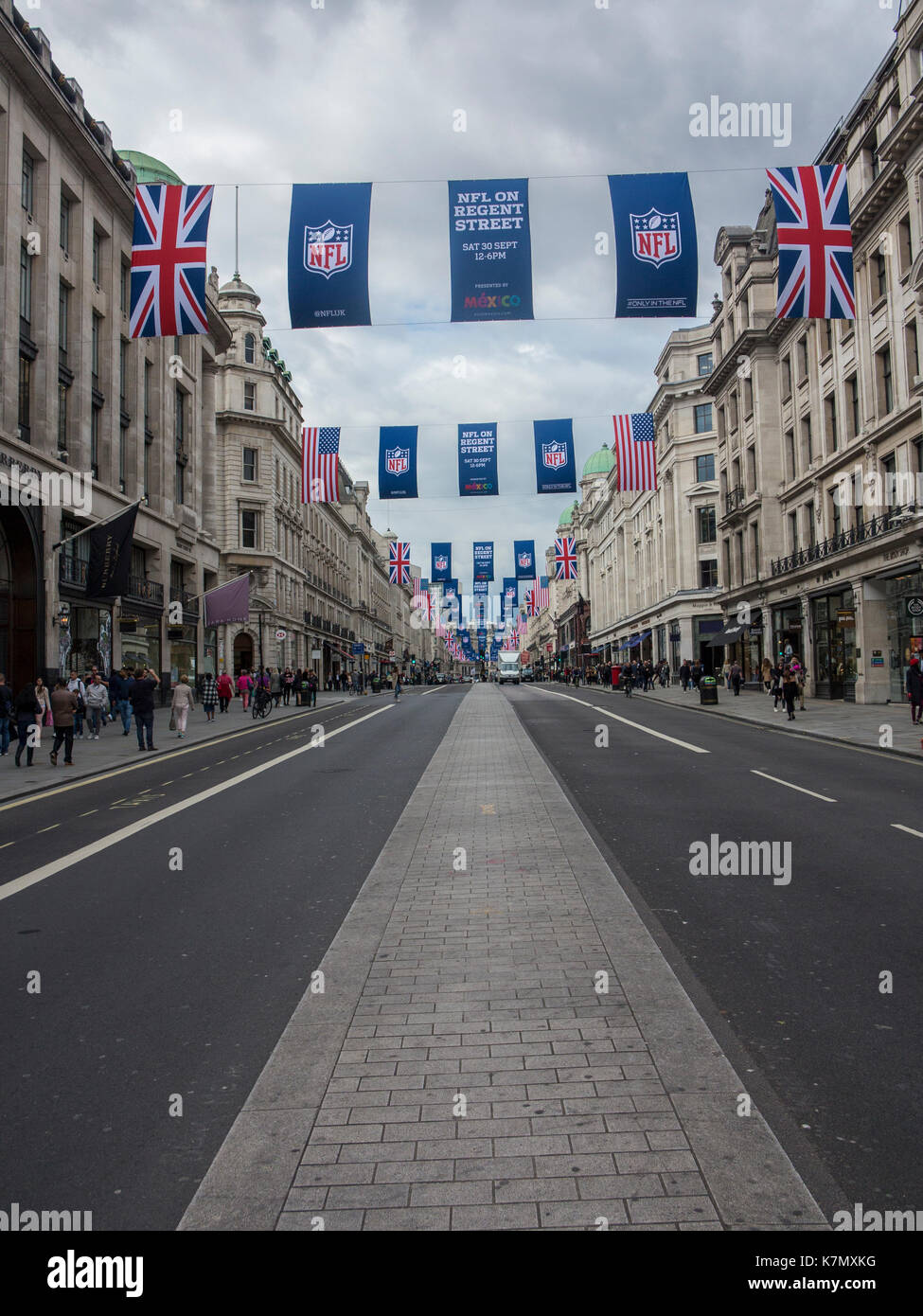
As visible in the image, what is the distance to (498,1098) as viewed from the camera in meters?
3.61

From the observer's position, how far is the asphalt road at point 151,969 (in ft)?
11.2

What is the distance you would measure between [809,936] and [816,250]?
13.9 metres

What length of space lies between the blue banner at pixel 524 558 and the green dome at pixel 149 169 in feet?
86.6

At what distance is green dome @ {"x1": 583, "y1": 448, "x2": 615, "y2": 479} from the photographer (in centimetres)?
11425

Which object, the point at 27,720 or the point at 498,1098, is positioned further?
the point at 27,720

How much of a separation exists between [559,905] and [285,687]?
1439 inches

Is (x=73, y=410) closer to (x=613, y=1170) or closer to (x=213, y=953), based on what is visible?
(x=213, y=953)

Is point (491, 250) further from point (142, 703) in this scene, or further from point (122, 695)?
point (122, 695)

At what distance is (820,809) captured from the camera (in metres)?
11.0

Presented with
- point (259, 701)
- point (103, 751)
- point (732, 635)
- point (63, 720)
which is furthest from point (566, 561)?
point (63, 720)

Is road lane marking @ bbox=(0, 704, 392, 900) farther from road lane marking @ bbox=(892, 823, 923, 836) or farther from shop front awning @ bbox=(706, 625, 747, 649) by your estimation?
shop front awning @ bbox=(706, 625, 747, 649)

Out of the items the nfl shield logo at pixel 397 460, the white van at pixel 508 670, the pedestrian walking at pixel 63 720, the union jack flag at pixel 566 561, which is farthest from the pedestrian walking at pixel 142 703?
the white van at pixel 508 670

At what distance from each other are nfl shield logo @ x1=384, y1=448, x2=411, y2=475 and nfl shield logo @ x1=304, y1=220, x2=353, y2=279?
441 inches
